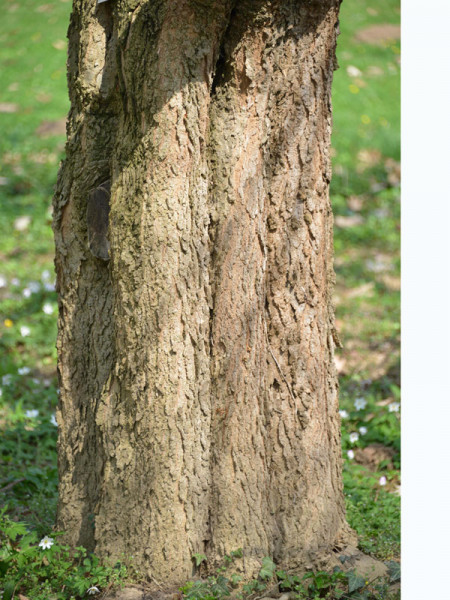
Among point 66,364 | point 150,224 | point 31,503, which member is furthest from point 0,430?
point 150,224

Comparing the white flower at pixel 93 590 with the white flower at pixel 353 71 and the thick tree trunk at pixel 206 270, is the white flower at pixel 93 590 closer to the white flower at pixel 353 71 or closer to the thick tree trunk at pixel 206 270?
the thick tree trunk at pixel 206 270

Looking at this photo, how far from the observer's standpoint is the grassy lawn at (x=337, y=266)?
314cm

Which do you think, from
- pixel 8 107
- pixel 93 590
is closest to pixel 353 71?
pixel 8 107

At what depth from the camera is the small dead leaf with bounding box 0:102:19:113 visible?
9086 millimetres

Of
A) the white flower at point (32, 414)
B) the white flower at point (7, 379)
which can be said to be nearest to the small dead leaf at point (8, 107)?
the white flower at point (7, 379)

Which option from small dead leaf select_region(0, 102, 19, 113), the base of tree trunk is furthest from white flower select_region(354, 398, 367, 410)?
Answer: small dead leaf select_region(0, 102, 19, 113)

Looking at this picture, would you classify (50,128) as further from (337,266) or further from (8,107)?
(337,266)

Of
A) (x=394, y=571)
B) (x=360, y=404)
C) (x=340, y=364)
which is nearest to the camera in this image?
(x=394, y=571)

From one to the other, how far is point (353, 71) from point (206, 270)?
897 cm

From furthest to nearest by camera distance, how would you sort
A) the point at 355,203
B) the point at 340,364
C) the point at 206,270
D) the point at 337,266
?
the point at 355,203 < the point at 337,266 < the point at 340,364 < the point at 206,270

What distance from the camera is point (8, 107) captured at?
9172 millimetres

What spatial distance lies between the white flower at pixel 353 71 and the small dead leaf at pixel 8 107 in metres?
4.88

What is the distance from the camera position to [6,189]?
23.7ft

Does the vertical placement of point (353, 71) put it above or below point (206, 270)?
above
